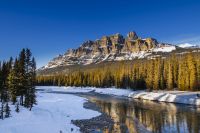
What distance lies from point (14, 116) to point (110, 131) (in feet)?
33.9

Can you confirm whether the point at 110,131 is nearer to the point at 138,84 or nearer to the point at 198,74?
the point at 198,74

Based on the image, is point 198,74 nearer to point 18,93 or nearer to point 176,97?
point 176,97

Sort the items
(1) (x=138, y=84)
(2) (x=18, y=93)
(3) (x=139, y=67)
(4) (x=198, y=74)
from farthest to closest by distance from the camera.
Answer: (3) (x=139, y=67)
(1) (x=138, y=84)
(4) (x=198, y=74)
(2) (x=18, y=93)

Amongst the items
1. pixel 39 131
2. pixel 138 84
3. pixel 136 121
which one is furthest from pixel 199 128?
pixel 138 84

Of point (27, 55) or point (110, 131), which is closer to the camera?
point (110, 131)

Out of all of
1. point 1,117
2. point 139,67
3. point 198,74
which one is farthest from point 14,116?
point 139,67

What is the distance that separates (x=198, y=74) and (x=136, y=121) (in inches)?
2086

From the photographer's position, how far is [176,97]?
219 feet

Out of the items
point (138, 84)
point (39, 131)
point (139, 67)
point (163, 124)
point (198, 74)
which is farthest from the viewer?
point (139, 67)

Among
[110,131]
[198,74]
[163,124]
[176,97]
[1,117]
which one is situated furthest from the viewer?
[198,74]

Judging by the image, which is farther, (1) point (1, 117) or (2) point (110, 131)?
(2) point (110, 131)

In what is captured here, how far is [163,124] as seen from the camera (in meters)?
34.3

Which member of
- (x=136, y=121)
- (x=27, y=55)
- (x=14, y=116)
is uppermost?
(x=27, y=55)

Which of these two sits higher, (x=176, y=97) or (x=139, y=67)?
(x=139, y=67)
